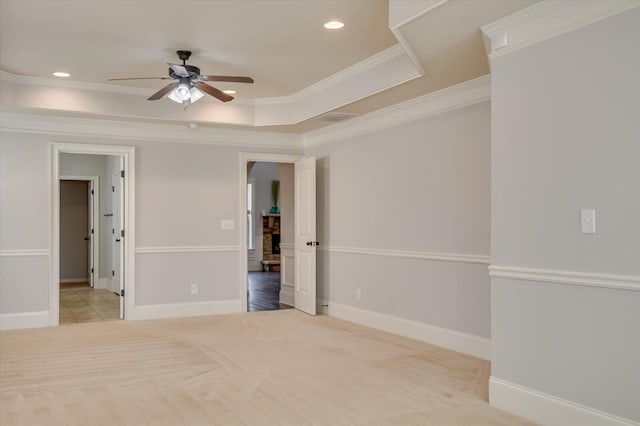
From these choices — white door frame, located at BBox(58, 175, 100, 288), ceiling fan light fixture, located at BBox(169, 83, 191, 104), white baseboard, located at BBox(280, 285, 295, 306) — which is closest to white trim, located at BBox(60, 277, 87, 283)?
white door frame, located at BBox(58, 175, 100, 288)

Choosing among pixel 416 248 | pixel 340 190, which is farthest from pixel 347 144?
pixel 416 248

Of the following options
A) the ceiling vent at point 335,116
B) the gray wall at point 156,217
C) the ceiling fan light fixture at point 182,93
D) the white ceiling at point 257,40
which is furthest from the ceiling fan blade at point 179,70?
the gray wall at point 156,217

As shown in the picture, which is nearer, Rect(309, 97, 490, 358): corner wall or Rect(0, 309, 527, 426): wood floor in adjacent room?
Rect(0, 309, 527, 426): wood floor in adjacent room

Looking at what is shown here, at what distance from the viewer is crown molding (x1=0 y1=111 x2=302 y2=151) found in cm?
619

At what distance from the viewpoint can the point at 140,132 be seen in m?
6.75

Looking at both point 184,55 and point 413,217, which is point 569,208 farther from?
point 184,55

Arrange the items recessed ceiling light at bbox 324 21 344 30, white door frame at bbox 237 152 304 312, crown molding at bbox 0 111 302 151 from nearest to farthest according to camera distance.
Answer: recessed ceiling light at bbox 324 21 344 30 → crown molding at bbox 0 111 302 151 → white door frame at bbox 237 152 304 312

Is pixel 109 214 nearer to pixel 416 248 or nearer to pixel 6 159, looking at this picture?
pixel 6 159

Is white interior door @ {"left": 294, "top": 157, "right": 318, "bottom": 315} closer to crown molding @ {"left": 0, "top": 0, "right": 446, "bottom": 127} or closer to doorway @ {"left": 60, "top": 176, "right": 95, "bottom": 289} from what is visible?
crown molding @ {"left": 0, "top": 0, "right": 446, "bottom": 127}

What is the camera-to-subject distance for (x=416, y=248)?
5.54 metres

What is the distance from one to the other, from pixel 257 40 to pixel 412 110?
181cm

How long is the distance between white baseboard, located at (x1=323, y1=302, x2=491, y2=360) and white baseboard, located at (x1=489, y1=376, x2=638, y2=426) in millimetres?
1208

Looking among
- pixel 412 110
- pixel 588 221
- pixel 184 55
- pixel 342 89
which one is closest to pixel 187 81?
pixel 184 55

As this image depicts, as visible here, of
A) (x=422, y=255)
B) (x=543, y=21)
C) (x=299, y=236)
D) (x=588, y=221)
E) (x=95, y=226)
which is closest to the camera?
(x=588, y=221)
